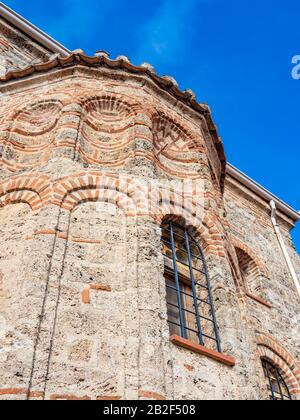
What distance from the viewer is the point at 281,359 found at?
27.0ft

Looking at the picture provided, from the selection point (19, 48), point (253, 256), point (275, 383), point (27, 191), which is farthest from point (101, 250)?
point (19, 48)

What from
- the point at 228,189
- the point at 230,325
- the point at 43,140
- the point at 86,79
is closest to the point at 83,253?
the point at 230,325

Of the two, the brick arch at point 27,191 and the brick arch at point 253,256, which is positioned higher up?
the brick arch at point 253,256

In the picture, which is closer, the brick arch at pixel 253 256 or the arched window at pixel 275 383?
the arched window at pixel 275 383

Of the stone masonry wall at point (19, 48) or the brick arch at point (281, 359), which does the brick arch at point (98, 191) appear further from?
the stone masonry wall at point (19, 48)

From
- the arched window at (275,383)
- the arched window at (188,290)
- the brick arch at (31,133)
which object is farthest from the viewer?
the arched window at (275,383)

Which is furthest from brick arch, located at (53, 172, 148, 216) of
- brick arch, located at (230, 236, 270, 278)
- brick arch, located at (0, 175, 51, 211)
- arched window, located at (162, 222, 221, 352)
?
brick arch, located at (230, 236, 270, 278)

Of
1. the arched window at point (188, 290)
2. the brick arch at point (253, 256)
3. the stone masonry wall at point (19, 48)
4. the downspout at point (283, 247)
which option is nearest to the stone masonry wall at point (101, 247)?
the arched window at point (188, 290)

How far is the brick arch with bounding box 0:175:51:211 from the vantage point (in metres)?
5.13

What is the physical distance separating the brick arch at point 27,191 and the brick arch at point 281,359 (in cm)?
485

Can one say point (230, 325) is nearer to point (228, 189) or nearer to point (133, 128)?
point (133, 128)

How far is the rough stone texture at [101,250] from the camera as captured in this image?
372 centimetres

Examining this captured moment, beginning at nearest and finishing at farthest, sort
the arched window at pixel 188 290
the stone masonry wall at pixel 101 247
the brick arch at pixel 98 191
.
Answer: the stone masonry wall at pixel 101 247 → the arched window at pixel 188 290 → the brick arch at pixel 98 191

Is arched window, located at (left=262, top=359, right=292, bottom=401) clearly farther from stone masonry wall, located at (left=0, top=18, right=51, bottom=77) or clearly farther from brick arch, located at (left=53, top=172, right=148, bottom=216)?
stone masonry wall, located at (left=0, top=18, right=51, bottom=77)
